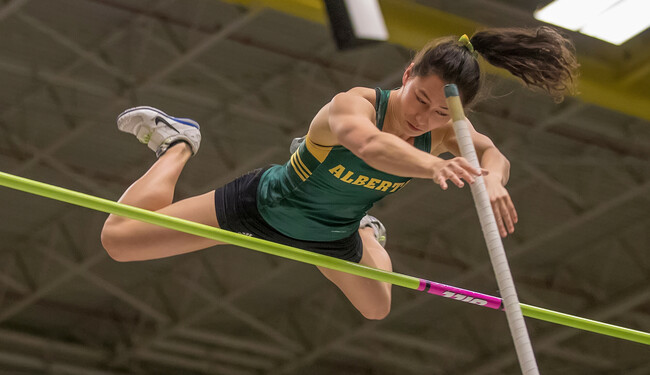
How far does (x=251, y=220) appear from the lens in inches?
143

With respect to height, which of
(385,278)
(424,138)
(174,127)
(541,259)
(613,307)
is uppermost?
(541,259)

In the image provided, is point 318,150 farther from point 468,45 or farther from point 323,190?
point 468,45

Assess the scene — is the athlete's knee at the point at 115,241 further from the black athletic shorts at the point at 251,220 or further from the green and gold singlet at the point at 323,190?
the green and gold singlet at the point at 323,190

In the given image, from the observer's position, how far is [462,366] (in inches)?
469

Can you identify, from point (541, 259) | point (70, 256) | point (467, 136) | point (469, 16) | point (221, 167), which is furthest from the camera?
point (541, 259)

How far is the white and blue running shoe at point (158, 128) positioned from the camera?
385 cm

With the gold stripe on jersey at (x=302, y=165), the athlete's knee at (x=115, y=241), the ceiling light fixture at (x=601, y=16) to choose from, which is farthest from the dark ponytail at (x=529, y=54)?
the ceiling light fixture at (x=601, y=16)

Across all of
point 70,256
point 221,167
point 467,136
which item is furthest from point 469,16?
point 70,256

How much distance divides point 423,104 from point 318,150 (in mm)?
479

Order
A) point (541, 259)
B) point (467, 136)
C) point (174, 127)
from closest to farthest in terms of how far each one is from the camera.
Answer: point (467, 136) < point (174, 127) < point (541, 259)

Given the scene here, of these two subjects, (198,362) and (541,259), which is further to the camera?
(198,362)

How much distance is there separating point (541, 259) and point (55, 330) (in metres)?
6.51

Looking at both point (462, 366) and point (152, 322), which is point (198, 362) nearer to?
point (152, 322)

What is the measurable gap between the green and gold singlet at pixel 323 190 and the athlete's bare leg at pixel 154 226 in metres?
0.27
